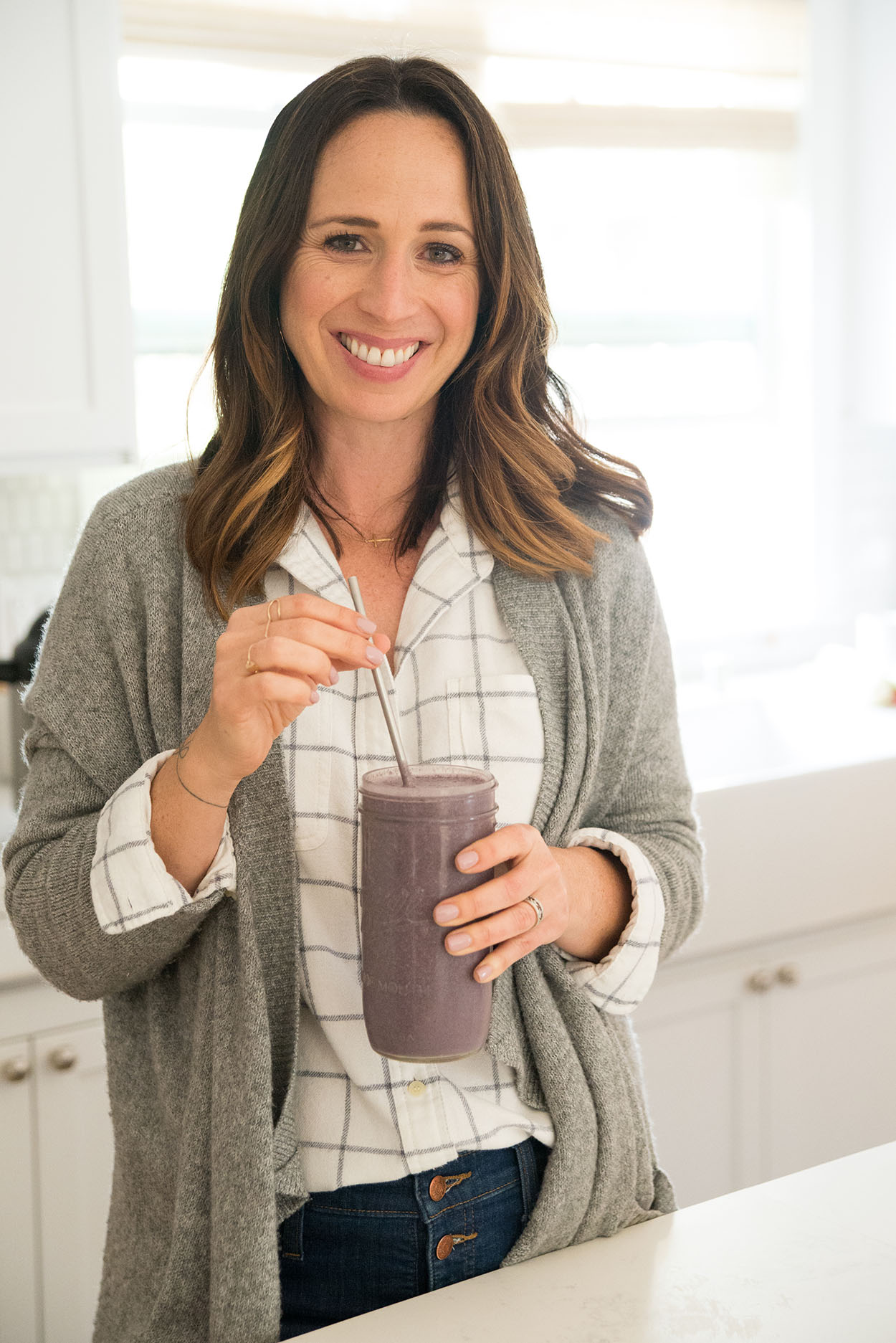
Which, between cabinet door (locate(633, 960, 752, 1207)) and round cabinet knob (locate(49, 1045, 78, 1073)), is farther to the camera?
cabinet door (locate(633, 960, 752, 1207))

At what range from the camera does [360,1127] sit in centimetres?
107

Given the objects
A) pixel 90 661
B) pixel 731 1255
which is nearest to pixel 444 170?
pixel 90 661

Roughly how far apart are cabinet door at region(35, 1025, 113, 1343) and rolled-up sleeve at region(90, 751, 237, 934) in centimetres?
93

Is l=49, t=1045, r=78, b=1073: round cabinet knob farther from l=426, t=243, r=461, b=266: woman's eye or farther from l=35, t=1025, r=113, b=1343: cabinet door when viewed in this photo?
l=426, t=243, r=461, b=266: woman's eye

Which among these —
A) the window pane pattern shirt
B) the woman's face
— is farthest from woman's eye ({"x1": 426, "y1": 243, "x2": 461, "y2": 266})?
the window pane pattern shirt

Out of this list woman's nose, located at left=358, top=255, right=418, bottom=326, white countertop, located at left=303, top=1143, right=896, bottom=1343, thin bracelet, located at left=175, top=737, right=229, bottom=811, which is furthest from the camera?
woman's nose, located at left=358, top=255, right=418, bottom=326

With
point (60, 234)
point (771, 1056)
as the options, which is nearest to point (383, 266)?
point (60, 234)

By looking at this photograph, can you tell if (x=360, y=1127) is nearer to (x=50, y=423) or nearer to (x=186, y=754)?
(x=186, y=754)

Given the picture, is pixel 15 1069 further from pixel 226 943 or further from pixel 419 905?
pixel 419 905

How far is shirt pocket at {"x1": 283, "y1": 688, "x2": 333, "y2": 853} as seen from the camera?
111 cm

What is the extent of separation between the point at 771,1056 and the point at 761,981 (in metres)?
0.15

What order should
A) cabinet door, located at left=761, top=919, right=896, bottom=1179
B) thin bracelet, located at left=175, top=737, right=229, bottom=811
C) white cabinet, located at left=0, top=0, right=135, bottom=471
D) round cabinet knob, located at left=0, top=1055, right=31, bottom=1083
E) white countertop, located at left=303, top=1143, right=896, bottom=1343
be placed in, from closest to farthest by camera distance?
1. white countertop, located at left=303, top=1143, right=896, bottom=1343
2. thin bracelet, located at left=175, top=737, right=229, bottom=811
3. round cabinet knob, located at left=0, top=1055, right=31, bottom=1083
4. white cabinet, located at left=0, top=0, right=135, bottom=471
5. cabinet door, located at left=761, top=919, right=896, bottom=1179

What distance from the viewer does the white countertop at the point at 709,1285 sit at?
0.88m

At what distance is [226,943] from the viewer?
108 cm
